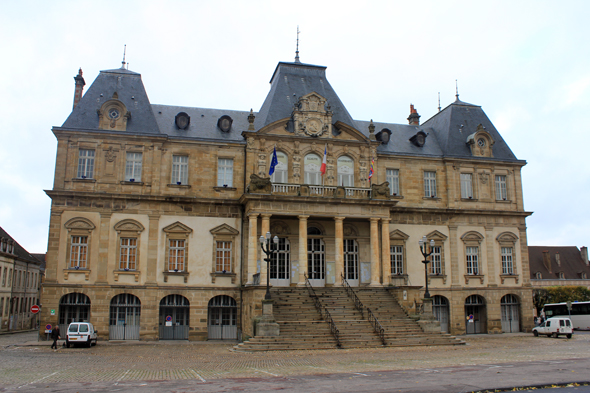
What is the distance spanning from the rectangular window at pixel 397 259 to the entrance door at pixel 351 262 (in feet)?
8.53

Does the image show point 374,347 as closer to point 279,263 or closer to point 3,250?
point 279,263

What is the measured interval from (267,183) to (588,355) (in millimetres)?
17364

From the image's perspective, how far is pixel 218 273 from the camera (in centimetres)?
3050

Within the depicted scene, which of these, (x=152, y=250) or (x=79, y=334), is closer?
(x=79, y=334)

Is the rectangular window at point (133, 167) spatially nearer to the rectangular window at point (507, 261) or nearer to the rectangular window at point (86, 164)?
the rectangular window at point (86, 164)

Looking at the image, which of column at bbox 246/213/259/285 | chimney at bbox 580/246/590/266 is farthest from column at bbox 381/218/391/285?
chimney at bbox 580/246/590/266

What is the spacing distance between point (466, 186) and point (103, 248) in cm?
2418

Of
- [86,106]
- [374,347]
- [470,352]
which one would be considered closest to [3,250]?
[86,106]

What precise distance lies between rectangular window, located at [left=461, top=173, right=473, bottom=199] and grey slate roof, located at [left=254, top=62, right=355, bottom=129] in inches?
346

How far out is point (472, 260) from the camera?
34.6 meters

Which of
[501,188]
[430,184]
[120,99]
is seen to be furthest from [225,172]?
[501,188]

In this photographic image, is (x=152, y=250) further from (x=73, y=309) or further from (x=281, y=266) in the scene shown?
(x=281, y=266)

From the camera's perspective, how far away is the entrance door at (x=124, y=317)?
2928 cm

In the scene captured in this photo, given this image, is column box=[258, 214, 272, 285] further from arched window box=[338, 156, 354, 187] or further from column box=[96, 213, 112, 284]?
column box=[96, 213, 112, 284]
